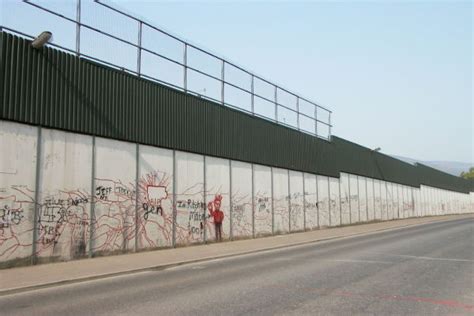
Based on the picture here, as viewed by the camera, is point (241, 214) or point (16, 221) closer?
point (16, 221)

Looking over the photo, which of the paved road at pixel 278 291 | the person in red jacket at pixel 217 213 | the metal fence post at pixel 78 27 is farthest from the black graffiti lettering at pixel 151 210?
the metal fence post at pixel 78 27

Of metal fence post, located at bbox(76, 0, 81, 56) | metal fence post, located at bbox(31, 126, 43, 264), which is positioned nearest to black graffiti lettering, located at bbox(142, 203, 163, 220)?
metal fence post, located at bbox(31, 126, 43, 264)

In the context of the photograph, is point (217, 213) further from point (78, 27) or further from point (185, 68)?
point (78, 27)

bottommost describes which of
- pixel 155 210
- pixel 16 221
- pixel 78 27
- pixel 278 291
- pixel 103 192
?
pixel 278 291

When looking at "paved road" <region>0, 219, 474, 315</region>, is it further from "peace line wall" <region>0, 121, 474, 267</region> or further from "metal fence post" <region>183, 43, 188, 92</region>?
"metal fence post" <region>183, 43, 188, 92</region>

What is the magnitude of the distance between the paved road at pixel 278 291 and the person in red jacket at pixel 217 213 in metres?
7.29

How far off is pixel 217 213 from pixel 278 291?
12.9m

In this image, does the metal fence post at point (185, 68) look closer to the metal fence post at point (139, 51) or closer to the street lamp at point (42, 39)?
the metal fence post at point (139, 51)

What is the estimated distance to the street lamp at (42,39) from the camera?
45.2 feet

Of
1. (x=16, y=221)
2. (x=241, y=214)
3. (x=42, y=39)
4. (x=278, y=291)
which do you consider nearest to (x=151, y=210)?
(x=16, y=221)

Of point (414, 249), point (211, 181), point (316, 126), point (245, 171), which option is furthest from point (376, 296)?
point (316, 126)

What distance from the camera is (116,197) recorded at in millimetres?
16641

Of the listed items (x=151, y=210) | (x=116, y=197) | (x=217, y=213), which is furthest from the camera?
(x=217, y=213)

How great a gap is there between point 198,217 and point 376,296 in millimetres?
12738
